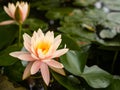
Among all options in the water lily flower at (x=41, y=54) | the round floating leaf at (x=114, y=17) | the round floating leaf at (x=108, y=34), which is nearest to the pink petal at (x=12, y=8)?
the water lily flower at (x=41, y=54)

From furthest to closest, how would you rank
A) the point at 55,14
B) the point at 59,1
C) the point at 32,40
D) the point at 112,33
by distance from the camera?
1. the point at 59,1
2. the point at 55,14
3. the point at 112,33
4. the point at 32,40

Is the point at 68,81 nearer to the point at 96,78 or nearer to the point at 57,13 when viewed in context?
the point at 96,78

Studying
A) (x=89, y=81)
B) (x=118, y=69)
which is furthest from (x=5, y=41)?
(x=118, y=69)

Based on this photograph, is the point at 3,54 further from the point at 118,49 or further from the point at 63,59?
the point at 118,49

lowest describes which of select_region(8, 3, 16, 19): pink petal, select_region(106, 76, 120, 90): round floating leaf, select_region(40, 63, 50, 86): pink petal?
select_region(106, 76, 120, 90): round floating leaf

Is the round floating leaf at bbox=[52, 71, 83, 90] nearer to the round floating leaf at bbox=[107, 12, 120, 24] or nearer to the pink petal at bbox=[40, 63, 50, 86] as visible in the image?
the pink petal at bbox=[40, 63, 50, 86]

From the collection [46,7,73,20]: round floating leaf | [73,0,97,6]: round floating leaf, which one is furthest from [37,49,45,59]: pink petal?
[73,0,97,6]: round floating leaf

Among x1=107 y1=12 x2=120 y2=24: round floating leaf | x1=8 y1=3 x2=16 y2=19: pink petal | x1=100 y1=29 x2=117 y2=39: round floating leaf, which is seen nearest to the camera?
x1=8 y1=3 x2=16 y2=19: pink petal

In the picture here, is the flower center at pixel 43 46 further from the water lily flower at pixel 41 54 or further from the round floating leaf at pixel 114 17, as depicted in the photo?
the round floating leaf at pixel 114 17
